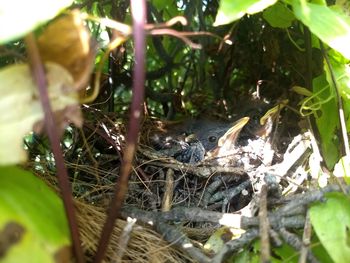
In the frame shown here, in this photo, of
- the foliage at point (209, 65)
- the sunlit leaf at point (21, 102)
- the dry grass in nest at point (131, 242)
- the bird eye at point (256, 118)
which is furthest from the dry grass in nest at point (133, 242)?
the bird eye at point (256, 118)

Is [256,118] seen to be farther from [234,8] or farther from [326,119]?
[234,8]

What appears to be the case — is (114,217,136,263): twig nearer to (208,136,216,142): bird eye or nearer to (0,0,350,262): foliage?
(0,0,350,262): foliage

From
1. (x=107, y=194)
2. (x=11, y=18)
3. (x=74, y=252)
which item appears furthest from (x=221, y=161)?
(x=11, y=18)

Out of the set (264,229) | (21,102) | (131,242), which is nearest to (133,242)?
(131,242)

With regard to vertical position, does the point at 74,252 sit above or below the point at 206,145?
below

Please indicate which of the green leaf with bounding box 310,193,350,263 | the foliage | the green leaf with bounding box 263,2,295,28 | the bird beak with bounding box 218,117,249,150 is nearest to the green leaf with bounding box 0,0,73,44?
the foliage

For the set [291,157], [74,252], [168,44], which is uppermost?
[168,44]

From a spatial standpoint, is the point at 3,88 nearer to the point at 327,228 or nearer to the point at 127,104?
the point at 327,228
